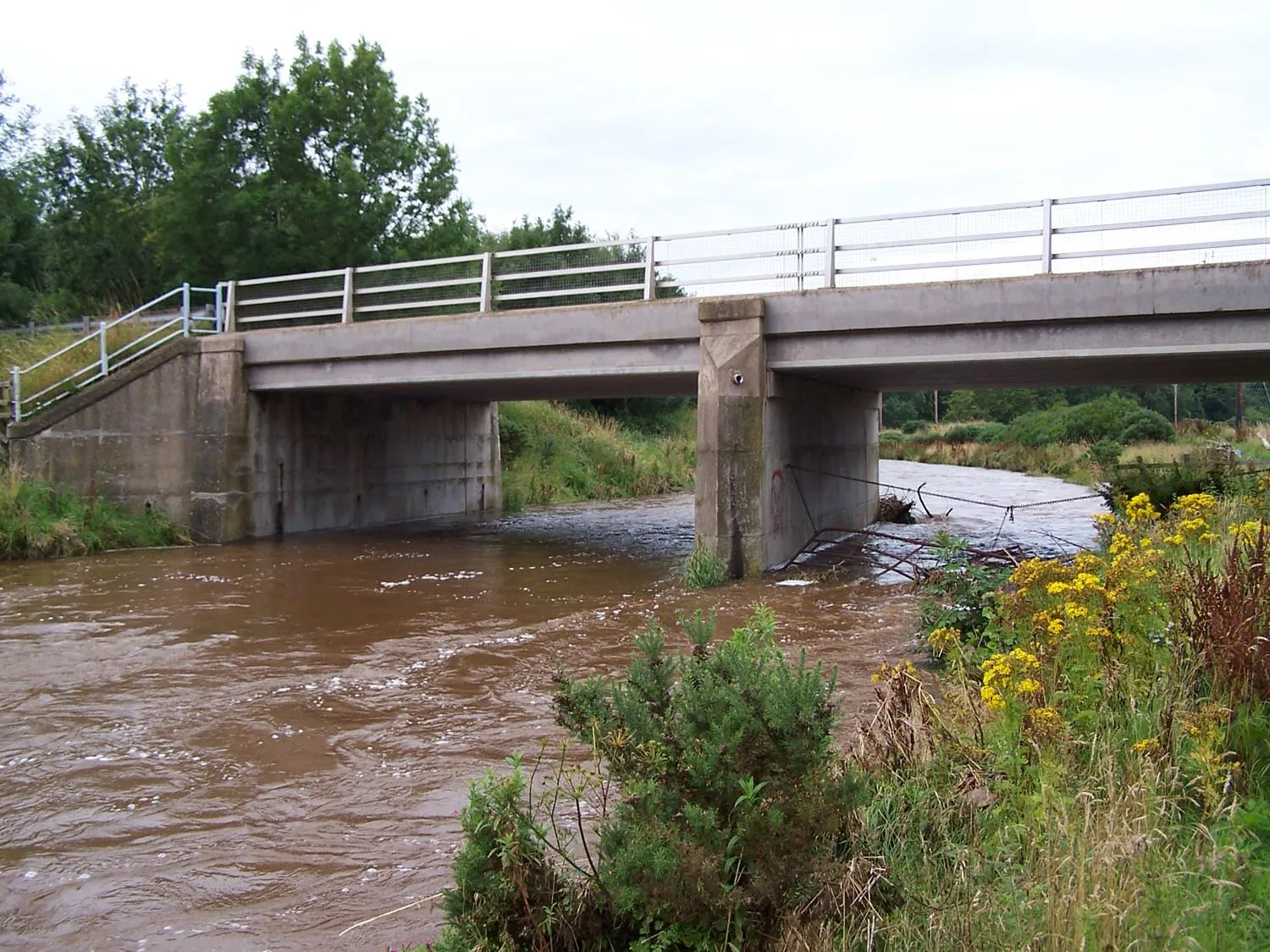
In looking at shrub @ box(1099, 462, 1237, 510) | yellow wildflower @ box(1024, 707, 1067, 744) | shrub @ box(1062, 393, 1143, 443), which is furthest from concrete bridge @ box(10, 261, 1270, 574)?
shrub @ box(1062, 393, 1143, 443)

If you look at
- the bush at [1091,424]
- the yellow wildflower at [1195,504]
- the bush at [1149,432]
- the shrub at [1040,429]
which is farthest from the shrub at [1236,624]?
the shrub at [1040,429]

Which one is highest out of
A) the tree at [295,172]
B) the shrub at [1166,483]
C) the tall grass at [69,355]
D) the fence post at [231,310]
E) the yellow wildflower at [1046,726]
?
the tree at [295,172]

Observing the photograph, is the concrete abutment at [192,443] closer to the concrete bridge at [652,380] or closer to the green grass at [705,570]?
the concrete bridge at [652,380]

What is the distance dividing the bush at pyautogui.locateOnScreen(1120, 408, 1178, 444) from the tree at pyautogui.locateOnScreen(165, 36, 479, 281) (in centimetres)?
3002

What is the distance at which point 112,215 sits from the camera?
32188mm

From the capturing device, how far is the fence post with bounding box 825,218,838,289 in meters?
13.5

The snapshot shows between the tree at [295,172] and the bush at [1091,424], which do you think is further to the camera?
the bush at [1091,424]

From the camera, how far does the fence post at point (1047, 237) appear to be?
12.1 metres

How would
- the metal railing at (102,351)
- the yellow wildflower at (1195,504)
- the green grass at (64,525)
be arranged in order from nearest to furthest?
the yellow wildflower at (1195,504) < the green grass at (64,525) < the metal railing at (102,351)

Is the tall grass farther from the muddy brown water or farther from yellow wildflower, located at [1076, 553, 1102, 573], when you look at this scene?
yellow wildflower, located at [1076, 553, 1102, 573]

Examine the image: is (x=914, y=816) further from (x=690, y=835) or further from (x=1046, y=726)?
(x=690, y=835)

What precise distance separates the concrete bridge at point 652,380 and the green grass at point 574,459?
4.14 meters

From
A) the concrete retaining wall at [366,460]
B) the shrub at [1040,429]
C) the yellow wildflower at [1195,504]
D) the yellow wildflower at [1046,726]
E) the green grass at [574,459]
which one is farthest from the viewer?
the shrub at [1040,429]

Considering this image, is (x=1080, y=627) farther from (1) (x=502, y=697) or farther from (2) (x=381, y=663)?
(2) (x=381, y=663)
